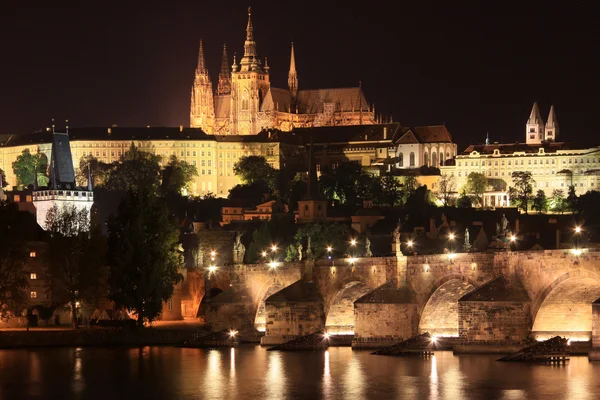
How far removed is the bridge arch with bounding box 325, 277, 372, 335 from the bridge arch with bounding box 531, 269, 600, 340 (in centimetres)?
1607

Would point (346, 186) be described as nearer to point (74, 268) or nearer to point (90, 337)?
point (74, 268)

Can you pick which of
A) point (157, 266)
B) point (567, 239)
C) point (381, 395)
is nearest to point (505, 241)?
point (381, 395)

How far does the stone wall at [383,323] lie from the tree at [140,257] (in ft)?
43.6

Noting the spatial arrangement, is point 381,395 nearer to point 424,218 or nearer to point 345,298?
point 345,298

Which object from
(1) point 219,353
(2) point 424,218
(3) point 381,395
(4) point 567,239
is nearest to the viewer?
(3) point 381,395

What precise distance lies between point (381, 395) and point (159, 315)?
29659 mm

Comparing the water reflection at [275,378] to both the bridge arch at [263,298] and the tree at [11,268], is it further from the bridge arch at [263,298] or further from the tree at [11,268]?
the tree at [11,268]

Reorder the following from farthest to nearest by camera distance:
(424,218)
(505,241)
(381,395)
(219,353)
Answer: (424,218), (219,353), (505,241), (381,395)

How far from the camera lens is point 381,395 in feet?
214

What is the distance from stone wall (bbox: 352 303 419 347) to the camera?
77438 millimetres

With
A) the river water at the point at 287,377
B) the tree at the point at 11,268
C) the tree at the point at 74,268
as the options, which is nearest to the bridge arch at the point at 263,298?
the river water at the point at 287,377

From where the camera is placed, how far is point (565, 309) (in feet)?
230

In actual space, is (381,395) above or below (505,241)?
below

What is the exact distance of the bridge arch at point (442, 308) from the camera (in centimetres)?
7744
